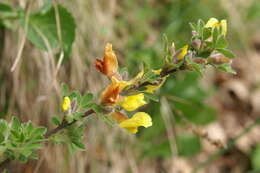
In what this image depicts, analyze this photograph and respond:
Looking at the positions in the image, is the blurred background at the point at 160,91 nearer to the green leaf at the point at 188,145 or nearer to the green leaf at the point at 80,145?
the green leaf at the point at 188,145

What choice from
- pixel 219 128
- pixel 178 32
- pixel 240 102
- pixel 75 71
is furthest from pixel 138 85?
pixel 240 102

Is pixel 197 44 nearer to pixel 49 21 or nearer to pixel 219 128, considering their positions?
pixel 49 21

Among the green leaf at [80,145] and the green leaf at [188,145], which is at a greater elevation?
the green leaf at [80,145]

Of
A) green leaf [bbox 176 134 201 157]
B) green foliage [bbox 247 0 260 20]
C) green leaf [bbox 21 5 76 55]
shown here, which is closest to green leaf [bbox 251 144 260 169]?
green leaf [bbox 176 134 201 157]

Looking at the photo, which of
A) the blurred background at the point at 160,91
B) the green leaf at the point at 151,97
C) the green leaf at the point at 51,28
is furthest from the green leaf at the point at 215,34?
the green leaf at the point at 51,28

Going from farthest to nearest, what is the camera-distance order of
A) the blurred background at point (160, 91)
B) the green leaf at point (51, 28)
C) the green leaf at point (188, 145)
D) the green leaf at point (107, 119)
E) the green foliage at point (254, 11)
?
the green foliage at point (254, 11) < the green leaf at point (188, 145) < the blurred background at point (160, 91) < the green leaf at point (51, 28) < the green leaf at point (107, 119)

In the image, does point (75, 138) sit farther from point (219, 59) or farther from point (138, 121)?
point (219, 59)

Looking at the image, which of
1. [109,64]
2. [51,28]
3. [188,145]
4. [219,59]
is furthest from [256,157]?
[109,64]
